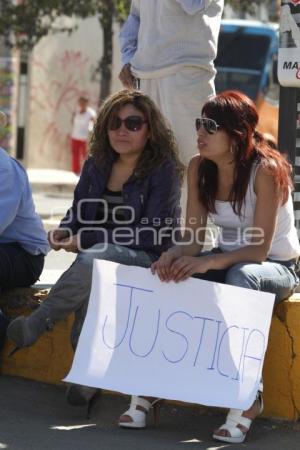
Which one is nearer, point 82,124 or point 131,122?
point 131,122

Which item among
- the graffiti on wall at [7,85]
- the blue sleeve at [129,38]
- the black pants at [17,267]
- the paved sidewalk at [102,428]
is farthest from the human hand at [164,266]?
the graffiti on wall at [7,85]

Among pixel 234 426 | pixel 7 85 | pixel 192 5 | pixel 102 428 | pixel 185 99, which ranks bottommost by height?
pixel 7 85

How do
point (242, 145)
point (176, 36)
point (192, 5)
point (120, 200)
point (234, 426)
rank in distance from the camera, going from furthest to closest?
1. point (176, 36)
2. point (192, 5)
3. point (120, 200)
4. point (242, 145)
5. point (234, 426)

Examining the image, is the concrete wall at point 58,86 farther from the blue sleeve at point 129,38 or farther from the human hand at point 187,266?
the human hand at point 187,266

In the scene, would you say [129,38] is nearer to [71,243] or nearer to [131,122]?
[131,122]

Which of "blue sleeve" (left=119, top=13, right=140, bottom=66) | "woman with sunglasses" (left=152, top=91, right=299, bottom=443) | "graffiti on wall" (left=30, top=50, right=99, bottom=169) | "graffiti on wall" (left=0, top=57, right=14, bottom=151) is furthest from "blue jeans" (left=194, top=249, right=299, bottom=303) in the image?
"graffiti on wall" (left=30, top=50, right=99, bottom=169)

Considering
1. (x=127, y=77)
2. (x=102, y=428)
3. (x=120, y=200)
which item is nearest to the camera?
(x=102, y=428)

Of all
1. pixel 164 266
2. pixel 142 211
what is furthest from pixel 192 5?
pixel 164 266

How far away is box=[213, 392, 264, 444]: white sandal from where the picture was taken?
4617 mm

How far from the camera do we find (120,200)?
532 cm

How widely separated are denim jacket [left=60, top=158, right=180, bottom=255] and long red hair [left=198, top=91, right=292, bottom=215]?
14.9 inches

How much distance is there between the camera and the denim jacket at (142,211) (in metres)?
5.18

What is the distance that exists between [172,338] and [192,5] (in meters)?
2.08

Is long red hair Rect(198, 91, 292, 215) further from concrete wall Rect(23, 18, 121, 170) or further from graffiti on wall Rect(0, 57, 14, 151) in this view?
concrete wall Rect(23, 18, 121, 170)
